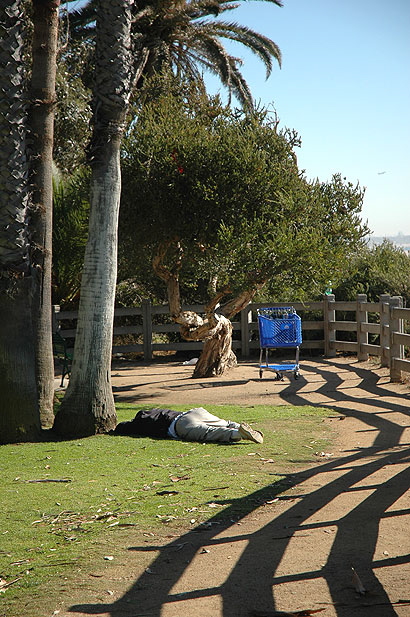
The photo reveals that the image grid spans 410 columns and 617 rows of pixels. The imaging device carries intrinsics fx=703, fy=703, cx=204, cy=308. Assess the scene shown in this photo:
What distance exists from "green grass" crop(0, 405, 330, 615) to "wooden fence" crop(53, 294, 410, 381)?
295 inches

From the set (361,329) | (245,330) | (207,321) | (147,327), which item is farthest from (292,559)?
(245,330)

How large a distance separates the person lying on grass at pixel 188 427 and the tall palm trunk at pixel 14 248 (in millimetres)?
1240

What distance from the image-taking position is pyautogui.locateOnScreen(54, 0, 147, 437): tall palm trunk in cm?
884

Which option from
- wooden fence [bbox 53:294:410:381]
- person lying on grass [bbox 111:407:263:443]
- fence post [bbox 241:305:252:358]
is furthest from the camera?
fence post [bbox 241:305:252:358]

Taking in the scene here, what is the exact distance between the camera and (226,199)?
1282 centimetres

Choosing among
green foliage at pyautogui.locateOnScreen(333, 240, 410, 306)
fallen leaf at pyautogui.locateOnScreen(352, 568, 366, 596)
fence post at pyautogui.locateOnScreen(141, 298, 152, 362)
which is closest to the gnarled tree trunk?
fence post at pyautogui.locateOnScreen(141, 298, 152, 362)

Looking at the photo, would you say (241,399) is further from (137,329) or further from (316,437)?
(137,329)

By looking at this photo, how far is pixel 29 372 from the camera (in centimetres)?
847

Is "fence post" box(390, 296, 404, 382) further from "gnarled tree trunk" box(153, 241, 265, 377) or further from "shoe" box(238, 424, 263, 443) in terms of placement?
"shoe" box(238, 424, 263, 443)

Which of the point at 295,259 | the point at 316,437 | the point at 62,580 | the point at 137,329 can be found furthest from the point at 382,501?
the point at 137,329

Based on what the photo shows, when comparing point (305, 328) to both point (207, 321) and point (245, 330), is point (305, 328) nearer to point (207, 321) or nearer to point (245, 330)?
point (245, 330)

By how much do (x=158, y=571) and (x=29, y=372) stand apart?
4669mm

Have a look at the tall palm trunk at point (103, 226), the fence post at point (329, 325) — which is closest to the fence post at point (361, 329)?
the fence post at point (329, 325)

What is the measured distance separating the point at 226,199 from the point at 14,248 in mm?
5370
